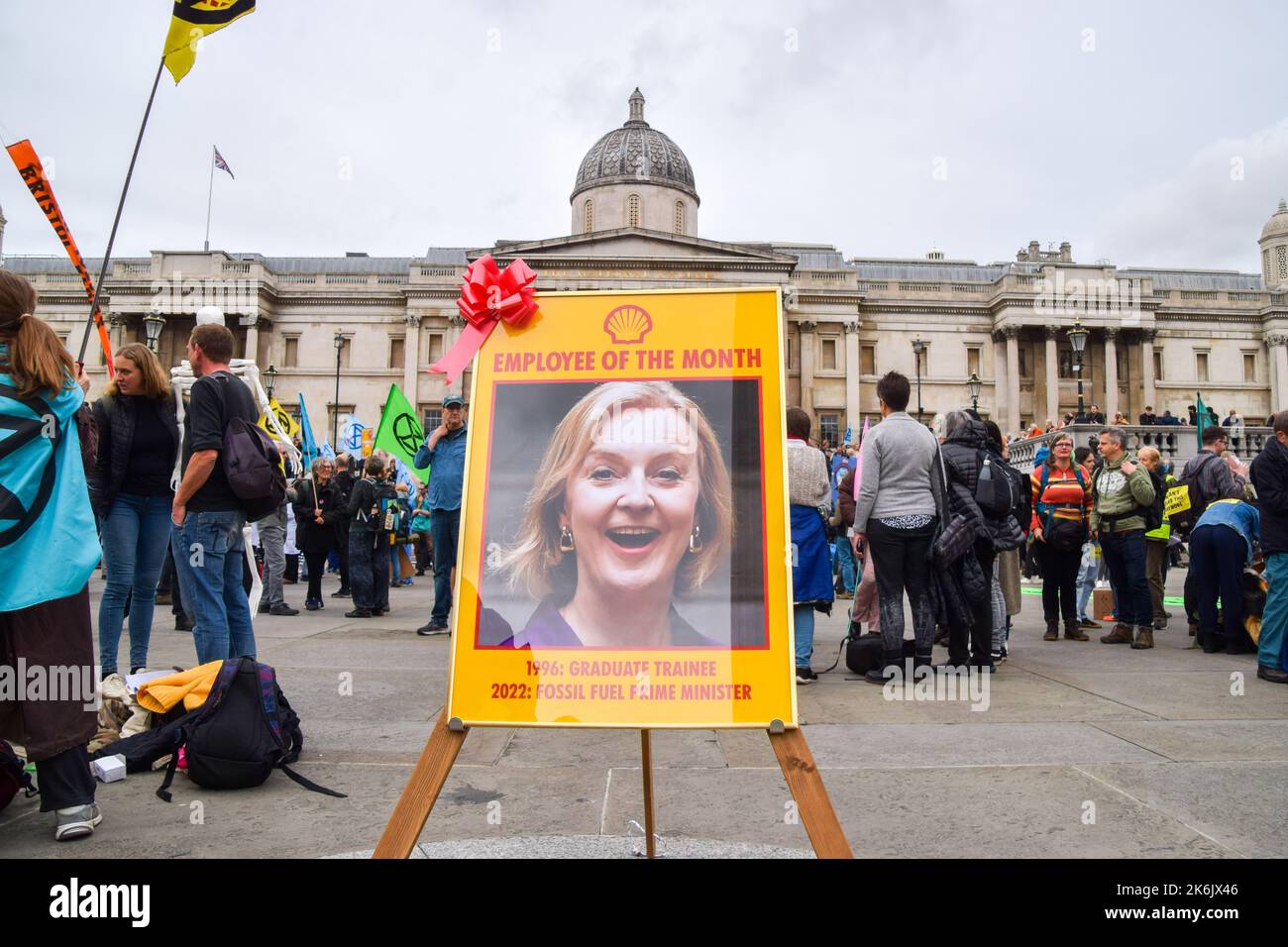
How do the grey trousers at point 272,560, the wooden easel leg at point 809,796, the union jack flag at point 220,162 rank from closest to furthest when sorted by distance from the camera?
the wooden easel leg at point 809,796 < the grey trousers at point 272,560 < the union jack flag at point 220,162

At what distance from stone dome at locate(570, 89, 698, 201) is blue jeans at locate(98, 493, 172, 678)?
5384 cm

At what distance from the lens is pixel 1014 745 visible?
185 inches

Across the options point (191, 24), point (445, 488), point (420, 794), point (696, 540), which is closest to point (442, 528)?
point (445, 488)

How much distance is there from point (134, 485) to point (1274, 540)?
7.76 meters

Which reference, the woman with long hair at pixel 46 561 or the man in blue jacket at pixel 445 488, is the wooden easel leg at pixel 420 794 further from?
the man in blue jacket at pixel 445 488

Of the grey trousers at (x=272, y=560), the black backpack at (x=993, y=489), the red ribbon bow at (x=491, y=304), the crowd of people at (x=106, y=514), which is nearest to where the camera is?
the red ribbon bow at (x=491, y=304)

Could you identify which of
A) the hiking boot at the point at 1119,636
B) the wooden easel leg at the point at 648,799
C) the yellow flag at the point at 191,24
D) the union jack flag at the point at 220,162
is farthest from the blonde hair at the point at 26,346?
the union jack flag at the point at 220,162

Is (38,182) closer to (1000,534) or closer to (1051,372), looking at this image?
(1000,534)

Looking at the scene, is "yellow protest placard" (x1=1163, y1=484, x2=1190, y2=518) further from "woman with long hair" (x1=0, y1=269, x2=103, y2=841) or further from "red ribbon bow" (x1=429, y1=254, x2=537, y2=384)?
"woman with long hair" (x1=0, y1=269, x2=103, y2=841)

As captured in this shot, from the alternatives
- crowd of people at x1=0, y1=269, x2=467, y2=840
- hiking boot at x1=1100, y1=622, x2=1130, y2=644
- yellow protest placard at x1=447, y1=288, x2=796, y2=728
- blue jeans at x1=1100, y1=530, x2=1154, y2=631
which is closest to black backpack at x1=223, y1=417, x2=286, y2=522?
crowd of people at x1=0, y1=269, x2=467, y2=840

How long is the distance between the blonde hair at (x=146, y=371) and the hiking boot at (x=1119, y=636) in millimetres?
8374

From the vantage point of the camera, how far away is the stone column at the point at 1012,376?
56.1 meters

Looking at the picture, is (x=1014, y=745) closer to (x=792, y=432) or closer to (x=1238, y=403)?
(x=792, y=432)

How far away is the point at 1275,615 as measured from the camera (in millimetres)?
6844
